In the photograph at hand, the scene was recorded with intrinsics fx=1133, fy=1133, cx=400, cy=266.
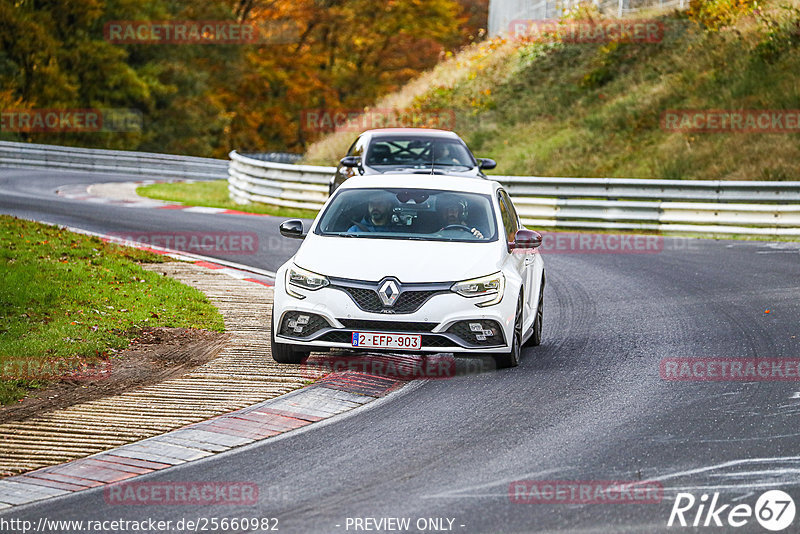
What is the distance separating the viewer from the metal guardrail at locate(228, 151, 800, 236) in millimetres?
21594

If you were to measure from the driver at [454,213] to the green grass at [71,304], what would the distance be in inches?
104

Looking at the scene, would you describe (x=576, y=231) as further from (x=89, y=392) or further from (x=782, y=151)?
(x=89, y=392)

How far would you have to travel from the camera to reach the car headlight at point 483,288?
9.34 m

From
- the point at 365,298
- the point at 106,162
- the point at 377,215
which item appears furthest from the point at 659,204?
the point at 106,162

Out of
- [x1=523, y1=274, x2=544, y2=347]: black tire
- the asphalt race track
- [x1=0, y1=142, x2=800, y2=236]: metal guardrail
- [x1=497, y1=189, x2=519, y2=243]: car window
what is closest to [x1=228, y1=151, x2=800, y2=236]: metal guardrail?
[x1=0, y1=142, x2=800, y2=236]: metal guardrail

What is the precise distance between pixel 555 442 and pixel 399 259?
2646 millimetres

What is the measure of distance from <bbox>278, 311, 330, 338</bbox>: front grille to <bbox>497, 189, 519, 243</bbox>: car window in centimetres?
206

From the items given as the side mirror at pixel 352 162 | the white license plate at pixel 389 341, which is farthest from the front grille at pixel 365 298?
the side mirror at pixel 352 162

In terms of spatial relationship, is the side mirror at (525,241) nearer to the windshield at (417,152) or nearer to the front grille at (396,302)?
the front grille at (396,302)

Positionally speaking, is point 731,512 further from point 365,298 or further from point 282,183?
point 282,183

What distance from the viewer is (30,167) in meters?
39.9

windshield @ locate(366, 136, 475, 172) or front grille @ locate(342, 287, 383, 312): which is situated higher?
windshield @ locate(366, 136, 475, 172)

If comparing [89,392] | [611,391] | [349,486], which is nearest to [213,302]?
[89,392]

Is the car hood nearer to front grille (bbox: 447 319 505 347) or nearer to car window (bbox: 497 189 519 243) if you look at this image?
front grille (bbox: 447 319 505 347)
